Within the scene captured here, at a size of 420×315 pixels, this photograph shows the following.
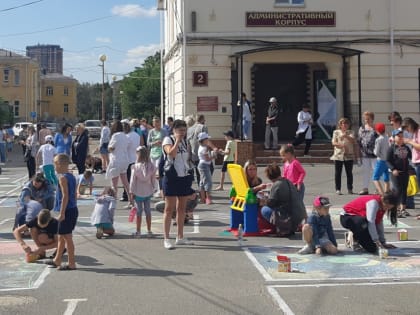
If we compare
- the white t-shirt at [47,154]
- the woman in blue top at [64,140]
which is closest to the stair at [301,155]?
the woman in blue top at [64,140]

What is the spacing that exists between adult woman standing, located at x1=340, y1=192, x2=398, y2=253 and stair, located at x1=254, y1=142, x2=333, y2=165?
42.2 ft

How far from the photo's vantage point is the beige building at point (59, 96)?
4232 inches

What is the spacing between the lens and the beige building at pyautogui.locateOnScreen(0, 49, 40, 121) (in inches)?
3378

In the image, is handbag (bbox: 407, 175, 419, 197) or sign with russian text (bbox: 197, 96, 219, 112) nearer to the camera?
handbag (bbox: 407, 175, 419, 197)

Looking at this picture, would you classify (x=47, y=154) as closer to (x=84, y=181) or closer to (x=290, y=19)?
(x=84, y=181)

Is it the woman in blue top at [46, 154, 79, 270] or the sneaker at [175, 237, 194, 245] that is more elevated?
the woman in blue top at [46, 154, 79, 270]

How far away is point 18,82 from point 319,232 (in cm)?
8255

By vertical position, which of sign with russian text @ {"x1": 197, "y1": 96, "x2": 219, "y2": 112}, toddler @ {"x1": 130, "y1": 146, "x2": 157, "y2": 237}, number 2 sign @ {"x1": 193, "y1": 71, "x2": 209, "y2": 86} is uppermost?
number 2 sign @ {"x1": 193, "y1": 71, "x2": 209, "y2": 86}

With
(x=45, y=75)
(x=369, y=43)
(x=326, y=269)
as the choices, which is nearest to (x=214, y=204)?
(x=326, y=269)

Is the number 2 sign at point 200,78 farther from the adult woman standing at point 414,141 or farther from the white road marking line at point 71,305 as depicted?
the white road marking line at point 71,305

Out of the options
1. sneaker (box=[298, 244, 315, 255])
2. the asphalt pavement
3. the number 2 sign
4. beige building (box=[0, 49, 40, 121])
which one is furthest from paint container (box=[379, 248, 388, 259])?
beige building (box=[0, 49, 40, 121])

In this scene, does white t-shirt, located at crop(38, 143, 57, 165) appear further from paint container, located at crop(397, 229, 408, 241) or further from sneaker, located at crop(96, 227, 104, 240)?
paint container, located at crop(397, 229, 408, 241)

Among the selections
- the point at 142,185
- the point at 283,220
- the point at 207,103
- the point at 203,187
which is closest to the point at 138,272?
the point at 142,185

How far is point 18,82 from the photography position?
86812 mm
